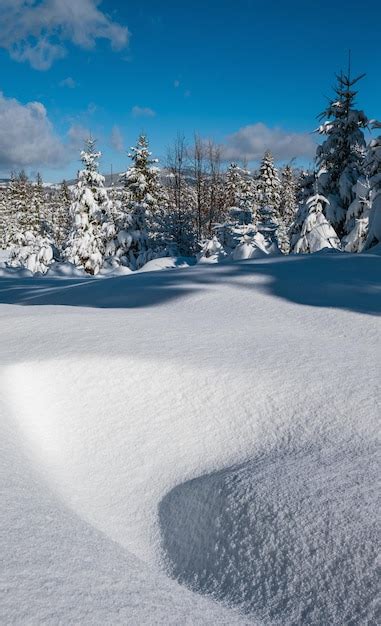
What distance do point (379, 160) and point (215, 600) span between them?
11.3 meters

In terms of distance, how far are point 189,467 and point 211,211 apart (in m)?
24.1

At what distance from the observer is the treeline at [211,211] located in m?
13.2

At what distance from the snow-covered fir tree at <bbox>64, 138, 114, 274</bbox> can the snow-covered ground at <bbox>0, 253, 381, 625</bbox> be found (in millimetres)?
18312

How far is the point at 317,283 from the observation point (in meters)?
4.68

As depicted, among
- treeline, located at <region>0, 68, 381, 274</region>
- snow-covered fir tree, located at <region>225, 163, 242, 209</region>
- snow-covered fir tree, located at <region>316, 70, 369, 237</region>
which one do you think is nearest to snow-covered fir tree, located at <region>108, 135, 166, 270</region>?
treeline, located at <region>0, 68, 381, 274</region>

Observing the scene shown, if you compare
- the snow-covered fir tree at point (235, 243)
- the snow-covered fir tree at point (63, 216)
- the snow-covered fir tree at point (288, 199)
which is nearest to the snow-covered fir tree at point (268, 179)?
the snow-covered fir tree at point (288, 199)

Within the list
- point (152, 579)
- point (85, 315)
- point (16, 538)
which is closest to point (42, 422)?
point (16, 538)

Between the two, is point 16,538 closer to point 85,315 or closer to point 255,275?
point 85,315

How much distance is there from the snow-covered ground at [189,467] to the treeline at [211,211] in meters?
7.71

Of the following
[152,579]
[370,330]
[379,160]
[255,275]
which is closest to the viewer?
[152,579]

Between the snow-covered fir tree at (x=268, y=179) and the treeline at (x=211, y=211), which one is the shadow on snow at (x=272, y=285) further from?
the snow-covered fir tree at (x=268, y=179)

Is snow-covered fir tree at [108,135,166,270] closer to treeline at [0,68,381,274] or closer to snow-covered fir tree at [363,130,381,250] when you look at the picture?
treeline at [0,68,381,274]

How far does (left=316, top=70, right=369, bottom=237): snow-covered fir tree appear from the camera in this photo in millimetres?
14820

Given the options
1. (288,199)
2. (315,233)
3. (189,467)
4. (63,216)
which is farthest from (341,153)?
(63,216)
